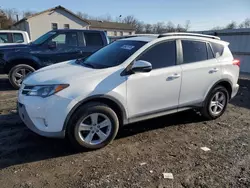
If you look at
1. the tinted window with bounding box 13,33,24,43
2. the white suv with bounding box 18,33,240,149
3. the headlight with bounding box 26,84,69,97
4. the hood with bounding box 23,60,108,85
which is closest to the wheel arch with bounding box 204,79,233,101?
the white suv with bounding box 18,33,240,149

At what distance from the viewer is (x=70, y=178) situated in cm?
299

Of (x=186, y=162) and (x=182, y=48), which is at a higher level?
(x=182, y=48)

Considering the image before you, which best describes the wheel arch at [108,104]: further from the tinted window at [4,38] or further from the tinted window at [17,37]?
the tinted window at [4,38]

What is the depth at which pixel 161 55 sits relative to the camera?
4.17 meters

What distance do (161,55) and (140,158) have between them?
183 cm

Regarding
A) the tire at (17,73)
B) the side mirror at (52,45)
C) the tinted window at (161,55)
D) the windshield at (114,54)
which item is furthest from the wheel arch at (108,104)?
the tire at (17,73)

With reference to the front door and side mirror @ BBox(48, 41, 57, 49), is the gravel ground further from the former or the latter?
side mirror @ BBox(48, 41, 57, 49)

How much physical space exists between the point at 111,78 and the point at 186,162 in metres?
1.68

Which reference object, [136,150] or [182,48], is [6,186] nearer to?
[136,150]

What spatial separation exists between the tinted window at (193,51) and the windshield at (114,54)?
35.2 inches

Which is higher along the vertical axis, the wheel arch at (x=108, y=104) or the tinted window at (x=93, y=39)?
the tinted window at (x=93, y=39)

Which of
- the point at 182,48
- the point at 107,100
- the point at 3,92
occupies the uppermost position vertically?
the point at 182,48

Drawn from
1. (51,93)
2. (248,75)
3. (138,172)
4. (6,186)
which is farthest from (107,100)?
(248,75)

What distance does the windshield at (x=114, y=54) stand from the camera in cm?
395
